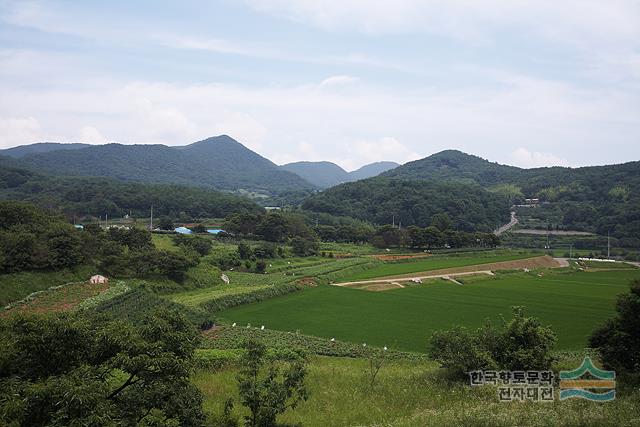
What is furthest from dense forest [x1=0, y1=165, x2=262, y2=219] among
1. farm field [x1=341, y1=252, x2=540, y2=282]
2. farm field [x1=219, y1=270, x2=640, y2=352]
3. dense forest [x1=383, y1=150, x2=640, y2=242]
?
dense forest [x1=383, y1=150, x2=640, y2=242]

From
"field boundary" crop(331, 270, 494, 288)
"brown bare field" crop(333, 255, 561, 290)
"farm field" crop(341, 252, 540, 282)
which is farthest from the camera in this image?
"farm field" crop(341, 252, 540, 282)

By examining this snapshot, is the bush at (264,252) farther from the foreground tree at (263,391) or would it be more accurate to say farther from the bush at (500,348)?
the foreground tree at (263,391)

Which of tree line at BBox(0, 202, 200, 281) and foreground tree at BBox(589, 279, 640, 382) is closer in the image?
foreground tree at BBox(589, 279, 640, 382)

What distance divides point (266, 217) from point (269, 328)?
43.7 m

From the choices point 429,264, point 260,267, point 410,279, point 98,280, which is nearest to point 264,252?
point 260,267

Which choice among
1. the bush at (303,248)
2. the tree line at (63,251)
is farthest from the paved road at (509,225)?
the tree line at (63,251)

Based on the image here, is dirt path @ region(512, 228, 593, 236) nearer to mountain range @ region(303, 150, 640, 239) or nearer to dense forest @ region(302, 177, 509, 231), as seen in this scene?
mountain range @ region(303, 150, 640, 239)

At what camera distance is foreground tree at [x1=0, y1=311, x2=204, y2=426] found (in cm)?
1053

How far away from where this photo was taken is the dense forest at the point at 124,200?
301 ft

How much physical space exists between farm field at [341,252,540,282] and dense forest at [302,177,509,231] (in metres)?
43.2

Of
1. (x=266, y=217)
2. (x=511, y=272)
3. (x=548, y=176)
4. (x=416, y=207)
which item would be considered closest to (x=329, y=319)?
(x=511, y=272)

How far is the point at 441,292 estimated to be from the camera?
4331cm

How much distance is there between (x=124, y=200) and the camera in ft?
318

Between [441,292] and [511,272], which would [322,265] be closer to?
[441,292]
